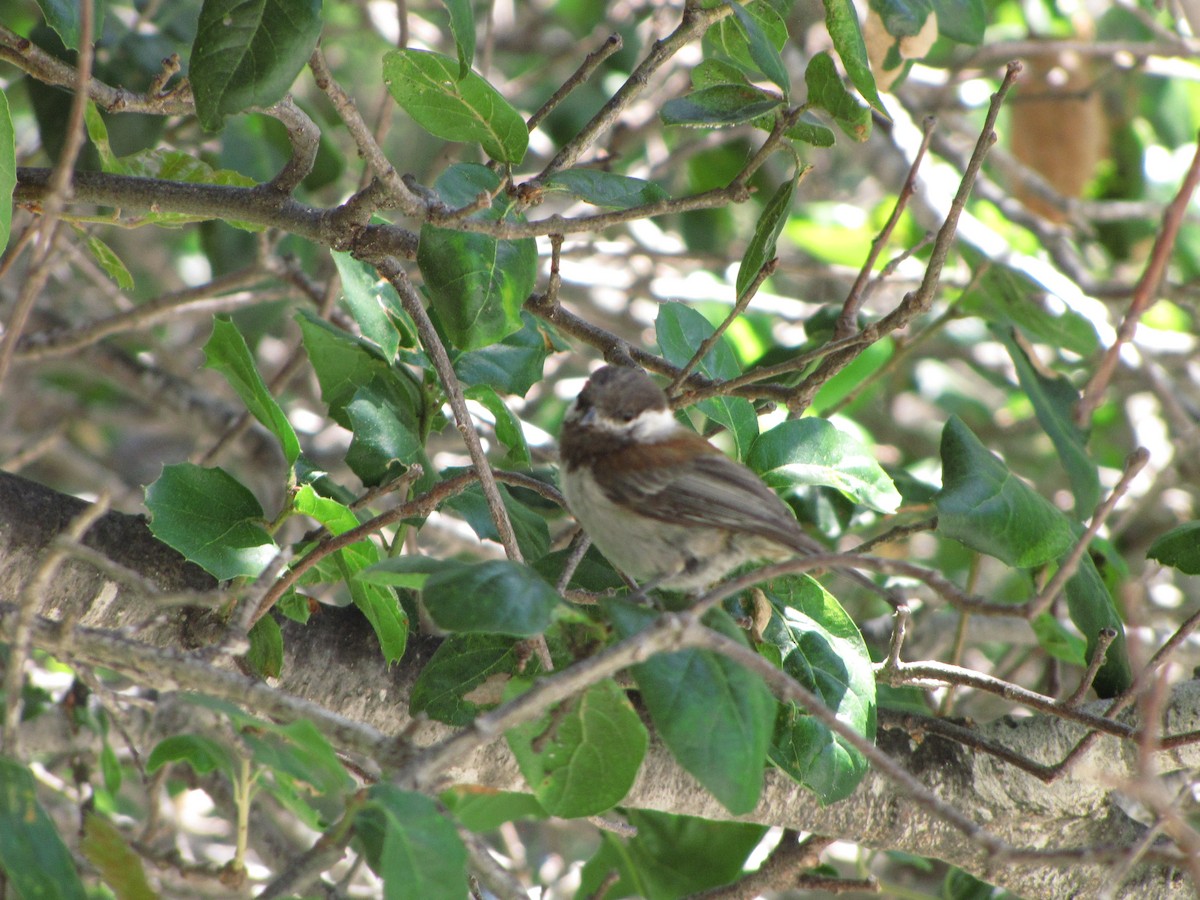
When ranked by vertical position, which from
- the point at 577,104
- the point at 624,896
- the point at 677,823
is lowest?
the point at 624,896

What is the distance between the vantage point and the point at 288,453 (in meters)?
2.91

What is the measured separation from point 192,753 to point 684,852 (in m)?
1.67

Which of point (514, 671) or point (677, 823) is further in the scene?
point (677, 823)

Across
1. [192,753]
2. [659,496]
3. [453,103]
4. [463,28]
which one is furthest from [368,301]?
[192,753]

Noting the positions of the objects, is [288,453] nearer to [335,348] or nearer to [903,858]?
[335,348]

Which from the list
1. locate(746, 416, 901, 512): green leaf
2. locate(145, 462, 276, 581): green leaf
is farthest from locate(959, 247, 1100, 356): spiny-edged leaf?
locate(145, 462, 276, 581): green leaf

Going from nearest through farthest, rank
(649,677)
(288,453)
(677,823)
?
(649,677), (288,453), (677,823)

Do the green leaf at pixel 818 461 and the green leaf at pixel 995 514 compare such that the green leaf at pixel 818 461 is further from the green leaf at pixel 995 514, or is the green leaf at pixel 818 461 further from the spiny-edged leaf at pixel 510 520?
the spiny-edged leaf at pixel 510 520

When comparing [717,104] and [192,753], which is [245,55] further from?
[192,753]

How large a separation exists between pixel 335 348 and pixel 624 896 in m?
2.29

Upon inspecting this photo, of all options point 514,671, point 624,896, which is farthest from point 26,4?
point 624,896

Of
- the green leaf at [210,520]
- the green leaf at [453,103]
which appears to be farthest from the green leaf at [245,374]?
the green leaf at [453,103]

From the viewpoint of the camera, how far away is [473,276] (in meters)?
2.74

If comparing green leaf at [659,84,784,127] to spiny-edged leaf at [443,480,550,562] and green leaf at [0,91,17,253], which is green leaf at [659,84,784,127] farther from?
green leaf at [0,91,17,253]
